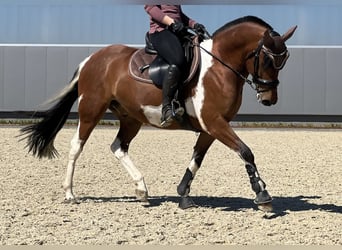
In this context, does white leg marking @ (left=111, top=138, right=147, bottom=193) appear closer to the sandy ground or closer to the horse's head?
the sandy ground

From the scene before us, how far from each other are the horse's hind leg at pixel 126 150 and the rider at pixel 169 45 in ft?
2.69

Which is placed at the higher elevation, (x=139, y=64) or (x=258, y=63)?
(x=258, y=63)

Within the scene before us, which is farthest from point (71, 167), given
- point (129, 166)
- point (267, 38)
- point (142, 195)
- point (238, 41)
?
point (267, 38)

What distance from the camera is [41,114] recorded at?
6.87 metres

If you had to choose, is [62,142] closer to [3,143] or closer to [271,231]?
[3,143]

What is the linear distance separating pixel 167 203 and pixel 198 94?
1393 millimetres

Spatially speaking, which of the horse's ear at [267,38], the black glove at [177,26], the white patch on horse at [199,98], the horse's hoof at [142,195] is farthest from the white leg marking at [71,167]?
the horse's ear at [267,38]

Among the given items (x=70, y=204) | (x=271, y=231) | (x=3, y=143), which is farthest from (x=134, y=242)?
(x=3, y=143)

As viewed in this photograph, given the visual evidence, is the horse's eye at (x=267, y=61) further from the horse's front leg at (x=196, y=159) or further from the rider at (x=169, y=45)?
the horse's front leg at (x=196, y=159)

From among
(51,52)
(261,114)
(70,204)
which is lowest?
(261,114)

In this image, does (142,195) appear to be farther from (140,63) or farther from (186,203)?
(140,63)

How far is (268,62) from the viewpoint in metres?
5.30

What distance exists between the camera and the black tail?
6.82 meters

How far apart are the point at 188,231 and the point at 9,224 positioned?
1.58 m
